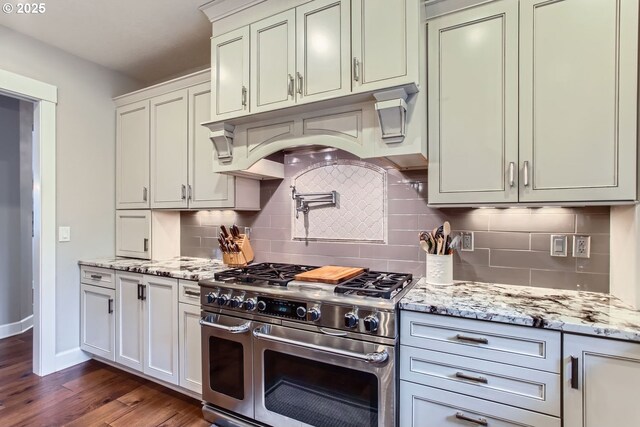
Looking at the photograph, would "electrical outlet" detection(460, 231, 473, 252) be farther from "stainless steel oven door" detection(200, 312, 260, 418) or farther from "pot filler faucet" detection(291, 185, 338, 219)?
"stainless steel oven door" detection(200, 312, 260, 418)

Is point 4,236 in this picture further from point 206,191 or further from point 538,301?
point 538,301

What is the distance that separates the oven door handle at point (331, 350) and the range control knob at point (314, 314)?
127mm

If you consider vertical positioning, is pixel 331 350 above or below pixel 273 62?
below

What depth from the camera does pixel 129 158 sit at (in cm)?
302

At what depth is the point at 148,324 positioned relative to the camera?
241 cm

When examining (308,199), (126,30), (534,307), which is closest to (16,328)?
(126,30)

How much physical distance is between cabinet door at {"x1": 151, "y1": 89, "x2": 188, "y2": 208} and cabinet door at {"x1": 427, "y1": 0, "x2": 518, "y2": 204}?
195cm

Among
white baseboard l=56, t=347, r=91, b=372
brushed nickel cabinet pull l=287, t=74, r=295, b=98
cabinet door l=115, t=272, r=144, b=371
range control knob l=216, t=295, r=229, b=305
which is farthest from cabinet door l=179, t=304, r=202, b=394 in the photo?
brushed nickel cabinet pull l=287, t=74, r=295, b=98

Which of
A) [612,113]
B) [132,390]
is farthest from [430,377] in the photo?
[132,390]

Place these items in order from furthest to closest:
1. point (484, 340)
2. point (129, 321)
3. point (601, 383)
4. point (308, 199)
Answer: point (129, 321) → point (308, 199) → point (484, 340) → point (601, 383)

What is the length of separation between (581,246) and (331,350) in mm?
1410

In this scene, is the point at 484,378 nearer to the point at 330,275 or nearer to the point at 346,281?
the point at 346,281

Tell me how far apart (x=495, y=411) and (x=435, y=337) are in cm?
35

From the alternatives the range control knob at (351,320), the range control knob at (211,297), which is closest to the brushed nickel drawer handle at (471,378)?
the range control knob at (351,320)
